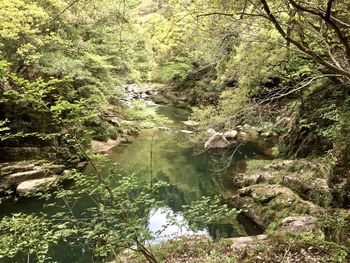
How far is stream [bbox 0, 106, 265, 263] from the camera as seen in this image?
842 cm

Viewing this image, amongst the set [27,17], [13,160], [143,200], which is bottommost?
[13,160]

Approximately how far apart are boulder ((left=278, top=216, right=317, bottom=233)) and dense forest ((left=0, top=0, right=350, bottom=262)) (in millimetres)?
40

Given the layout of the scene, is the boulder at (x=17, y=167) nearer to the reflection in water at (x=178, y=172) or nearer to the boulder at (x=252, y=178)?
the reflection in water at (x=178, y=172)

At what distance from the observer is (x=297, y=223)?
6.95 metres

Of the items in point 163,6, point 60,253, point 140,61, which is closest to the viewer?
point 163,6

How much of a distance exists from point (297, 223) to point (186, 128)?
40.1 ft

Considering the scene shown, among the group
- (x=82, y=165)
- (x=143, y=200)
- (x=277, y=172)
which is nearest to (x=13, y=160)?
(x=82, y=165)

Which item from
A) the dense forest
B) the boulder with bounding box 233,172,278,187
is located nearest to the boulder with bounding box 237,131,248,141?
the dense forest

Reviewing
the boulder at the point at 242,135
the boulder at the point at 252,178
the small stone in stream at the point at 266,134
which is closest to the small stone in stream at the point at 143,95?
the boulder at the point at 242,135

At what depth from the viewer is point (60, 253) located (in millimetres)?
7781

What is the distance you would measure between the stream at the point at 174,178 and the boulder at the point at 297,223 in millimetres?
1244

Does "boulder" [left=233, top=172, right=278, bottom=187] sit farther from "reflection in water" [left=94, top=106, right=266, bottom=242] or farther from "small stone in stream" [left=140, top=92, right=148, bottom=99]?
"small stone in stream" [left=140, top=92, right=148, bottom=99]

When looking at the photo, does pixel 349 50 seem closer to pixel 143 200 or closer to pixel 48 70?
pixel 143 200

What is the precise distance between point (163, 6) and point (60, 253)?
19.4ft
